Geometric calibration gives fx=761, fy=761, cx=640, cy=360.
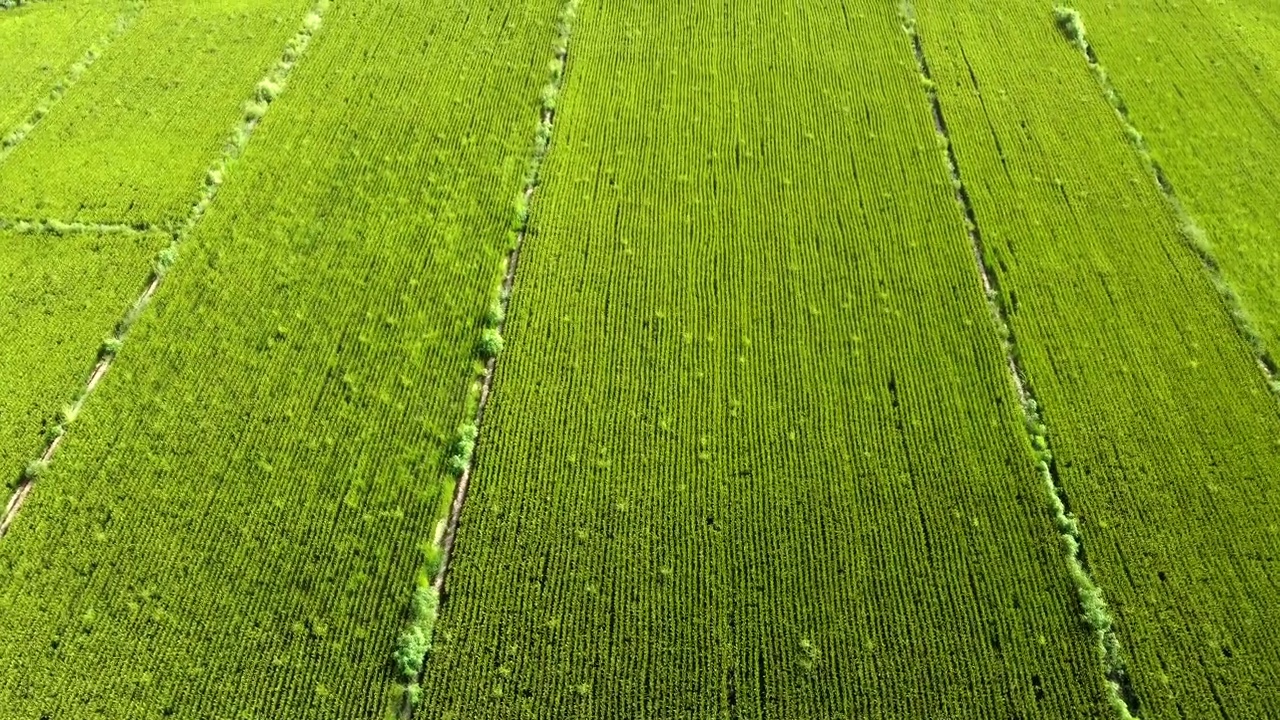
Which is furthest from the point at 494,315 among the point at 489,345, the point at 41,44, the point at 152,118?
the point at 41,44

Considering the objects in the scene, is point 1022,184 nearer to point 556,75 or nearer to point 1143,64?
point 1143,64

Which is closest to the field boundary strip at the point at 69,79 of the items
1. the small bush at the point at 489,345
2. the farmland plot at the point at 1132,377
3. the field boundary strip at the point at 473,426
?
the field boundary strip at the point at 473,426

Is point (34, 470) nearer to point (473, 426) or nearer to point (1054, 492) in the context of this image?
point (473, 426)

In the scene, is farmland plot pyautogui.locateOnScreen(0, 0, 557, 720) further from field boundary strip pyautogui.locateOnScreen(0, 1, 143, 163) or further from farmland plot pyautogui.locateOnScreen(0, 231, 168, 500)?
field boundary strip pyautogui.locateOnScreen(0, 1, 143, 163)

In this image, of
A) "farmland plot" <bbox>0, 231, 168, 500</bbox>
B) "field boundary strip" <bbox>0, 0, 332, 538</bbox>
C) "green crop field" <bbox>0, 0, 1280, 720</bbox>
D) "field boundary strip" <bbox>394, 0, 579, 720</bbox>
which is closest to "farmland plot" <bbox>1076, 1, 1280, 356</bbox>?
"green crop field" <bbox>0, 0, 1280, 720</bbox>

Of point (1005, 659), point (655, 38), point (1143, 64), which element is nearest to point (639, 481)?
point (1005, 659)

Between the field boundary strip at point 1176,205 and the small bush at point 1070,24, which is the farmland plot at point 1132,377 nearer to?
the field boundary strip at point 1176,205
